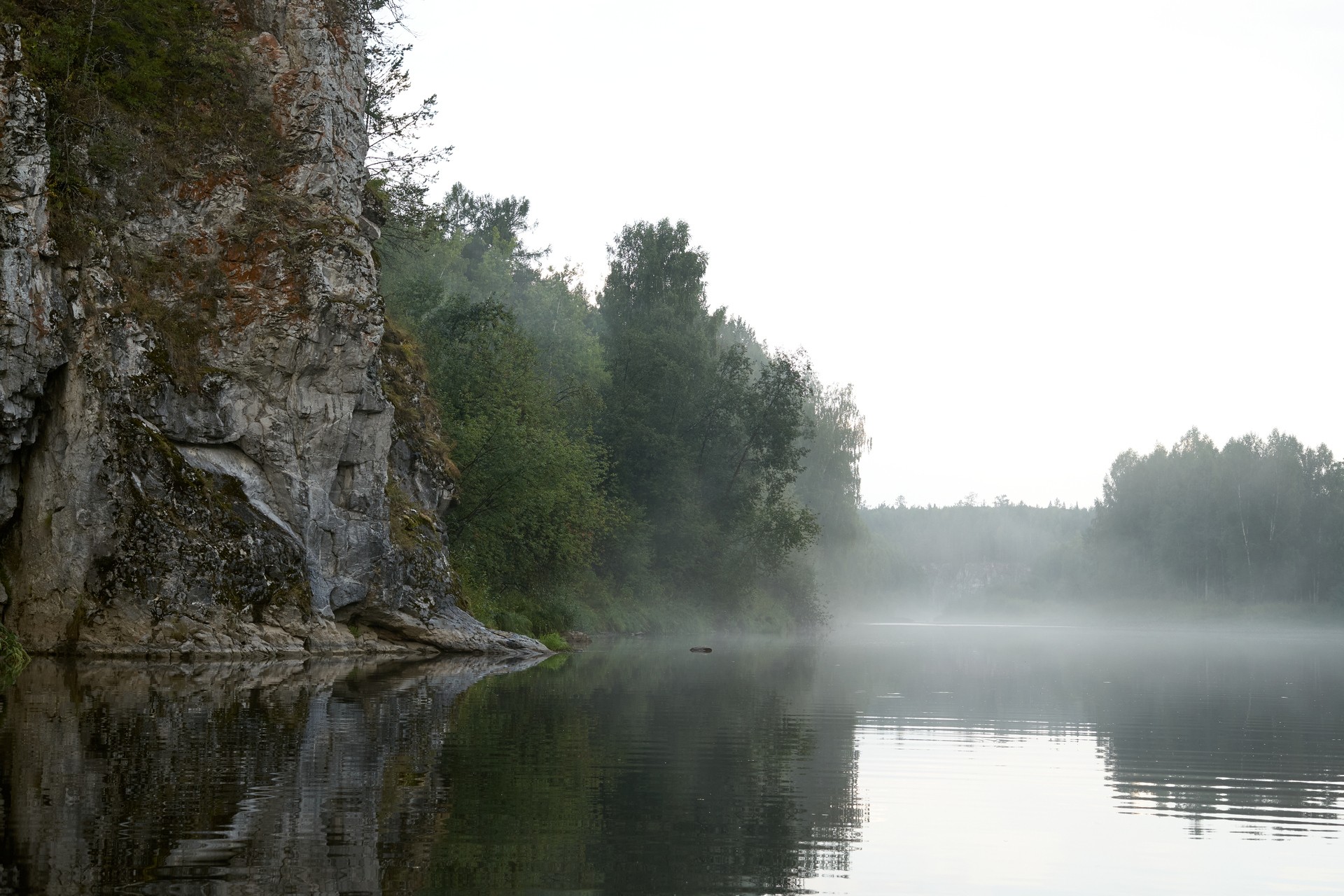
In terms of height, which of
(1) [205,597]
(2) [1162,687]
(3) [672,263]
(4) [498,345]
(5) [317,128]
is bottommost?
(2) [1162,687]

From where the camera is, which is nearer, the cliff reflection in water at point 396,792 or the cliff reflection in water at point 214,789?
the cliff reflection in water at point 214,789

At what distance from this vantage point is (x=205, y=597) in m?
25.4

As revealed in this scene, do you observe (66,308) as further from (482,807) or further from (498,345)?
(498,345)

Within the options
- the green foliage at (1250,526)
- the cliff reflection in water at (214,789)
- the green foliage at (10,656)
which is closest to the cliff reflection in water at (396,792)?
the cliff reflection in water at (214,789)

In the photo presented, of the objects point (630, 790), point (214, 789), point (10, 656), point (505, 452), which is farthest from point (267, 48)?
point (630, 790)

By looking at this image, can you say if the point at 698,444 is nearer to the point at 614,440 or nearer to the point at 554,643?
the point at 614,440

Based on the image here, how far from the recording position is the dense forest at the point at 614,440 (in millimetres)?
42719

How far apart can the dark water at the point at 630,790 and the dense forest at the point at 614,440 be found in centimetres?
1916

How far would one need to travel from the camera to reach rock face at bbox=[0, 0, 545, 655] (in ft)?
78.8

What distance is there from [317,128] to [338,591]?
40.3 ft

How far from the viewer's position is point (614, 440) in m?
58.9

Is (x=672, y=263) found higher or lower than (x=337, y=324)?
higher

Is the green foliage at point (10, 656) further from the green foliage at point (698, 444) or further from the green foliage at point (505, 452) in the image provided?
the green foliage at point (698, 444)

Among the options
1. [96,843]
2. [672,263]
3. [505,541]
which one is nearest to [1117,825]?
[96,843]
